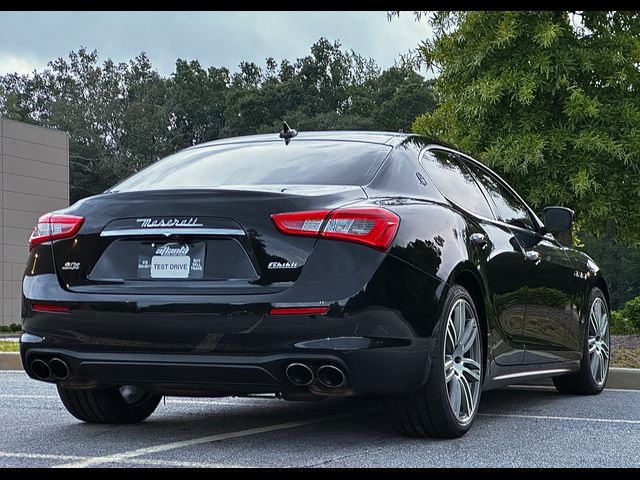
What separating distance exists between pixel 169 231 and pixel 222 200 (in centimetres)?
28

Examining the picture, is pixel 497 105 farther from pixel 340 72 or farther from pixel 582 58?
pixel 340 72

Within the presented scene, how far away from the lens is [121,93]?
8244cm

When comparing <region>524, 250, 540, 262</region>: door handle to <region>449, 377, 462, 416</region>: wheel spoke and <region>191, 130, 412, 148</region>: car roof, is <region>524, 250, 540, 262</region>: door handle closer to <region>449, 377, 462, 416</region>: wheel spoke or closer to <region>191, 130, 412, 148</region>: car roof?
<region>191, 130, 412, 148</region>: car roof

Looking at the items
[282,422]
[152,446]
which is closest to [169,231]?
[152,446]

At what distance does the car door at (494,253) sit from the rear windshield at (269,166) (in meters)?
0.49

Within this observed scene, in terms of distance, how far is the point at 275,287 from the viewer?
4652 mm

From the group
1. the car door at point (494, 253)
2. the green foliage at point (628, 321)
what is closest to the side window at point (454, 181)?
the car door at point (494, 253)

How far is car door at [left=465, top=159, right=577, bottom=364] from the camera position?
21.2 ft

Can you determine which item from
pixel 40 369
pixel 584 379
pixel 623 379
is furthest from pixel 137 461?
pixel 623 379

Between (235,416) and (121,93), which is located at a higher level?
(121,93)

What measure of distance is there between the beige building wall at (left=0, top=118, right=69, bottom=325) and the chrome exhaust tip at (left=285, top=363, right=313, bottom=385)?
31436mm

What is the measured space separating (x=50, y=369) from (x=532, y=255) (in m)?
3.05

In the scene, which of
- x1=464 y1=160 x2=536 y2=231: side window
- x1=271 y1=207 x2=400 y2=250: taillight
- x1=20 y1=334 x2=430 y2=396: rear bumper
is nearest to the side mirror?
x1=464 y1=160 x2=536 y2=231: side window

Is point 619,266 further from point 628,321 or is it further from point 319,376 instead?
point 319,376
